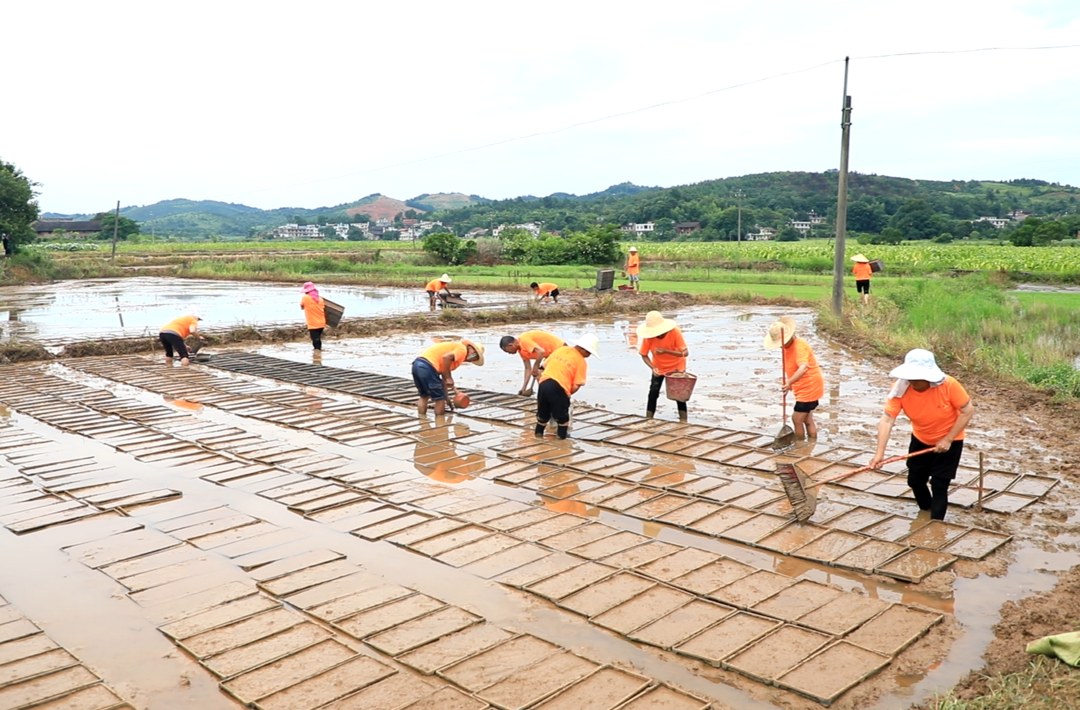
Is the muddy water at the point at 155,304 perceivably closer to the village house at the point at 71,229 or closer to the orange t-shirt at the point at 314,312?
the orange t-shirt at the point at 314,312

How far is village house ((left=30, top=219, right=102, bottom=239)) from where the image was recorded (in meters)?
57.6

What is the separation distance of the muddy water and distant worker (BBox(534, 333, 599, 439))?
9820 millimetres

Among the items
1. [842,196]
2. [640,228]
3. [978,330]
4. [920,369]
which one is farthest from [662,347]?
[640,228]

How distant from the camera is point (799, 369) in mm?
6766

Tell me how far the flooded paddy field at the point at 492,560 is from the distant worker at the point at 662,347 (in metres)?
0.48

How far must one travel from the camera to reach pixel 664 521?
526cm

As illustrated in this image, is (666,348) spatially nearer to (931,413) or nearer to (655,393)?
(655,393)

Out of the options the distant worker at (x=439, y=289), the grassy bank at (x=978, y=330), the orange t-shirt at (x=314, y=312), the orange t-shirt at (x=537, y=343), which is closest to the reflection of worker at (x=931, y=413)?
the orange t-shirt at (x=537, y=343)

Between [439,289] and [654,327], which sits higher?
[654,327]

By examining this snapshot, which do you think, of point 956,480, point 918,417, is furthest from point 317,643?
point 956,480

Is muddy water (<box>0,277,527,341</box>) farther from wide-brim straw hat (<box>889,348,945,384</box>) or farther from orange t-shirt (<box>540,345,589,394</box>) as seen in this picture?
wide-brim straw hat (<box>889,348,945,384</box>)

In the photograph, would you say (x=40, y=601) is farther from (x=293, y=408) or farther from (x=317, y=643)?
(x=293, y=408)

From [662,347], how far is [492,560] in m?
3.58

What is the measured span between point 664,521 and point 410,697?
2.40 m
